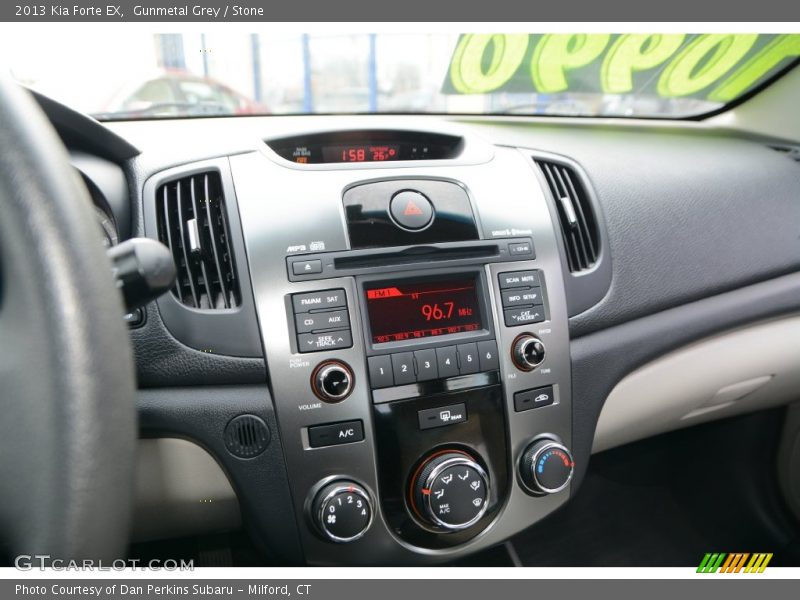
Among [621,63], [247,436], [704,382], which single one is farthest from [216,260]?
[621,63]

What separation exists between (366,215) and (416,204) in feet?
0.31

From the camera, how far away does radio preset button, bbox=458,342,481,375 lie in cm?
110

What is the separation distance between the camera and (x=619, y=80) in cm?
176

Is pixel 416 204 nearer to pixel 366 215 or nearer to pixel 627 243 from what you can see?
pixel 366 215

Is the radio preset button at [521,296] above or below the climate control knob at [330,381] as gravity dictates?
above

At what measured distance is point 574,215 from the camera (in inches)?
50.3

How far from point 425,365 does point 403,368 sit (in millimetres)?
38

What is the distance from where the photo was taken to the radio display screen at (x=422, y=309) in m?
1.08

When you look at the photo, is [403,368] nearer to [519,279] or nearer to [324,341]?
[324,341]

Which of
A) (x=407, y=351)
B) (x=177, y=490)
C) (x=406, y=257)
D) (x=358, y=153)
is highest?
(x=358, y=153)

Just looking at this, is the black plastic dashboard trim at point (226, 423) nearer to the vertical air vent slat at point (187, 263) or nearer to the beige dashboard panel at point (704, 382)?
the vertical air vent slat at point (187, 263)

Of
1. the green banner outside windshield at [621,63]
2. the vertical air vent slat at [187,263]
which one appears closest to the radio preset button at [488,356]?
the vertical air vent slat at [187,263]

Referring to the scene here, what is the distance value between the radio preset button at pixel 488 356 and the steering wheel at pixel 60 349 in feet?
2.06

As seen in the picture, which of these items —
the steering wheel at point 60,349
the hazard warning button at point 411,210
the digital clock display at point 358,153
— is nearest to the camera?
the steering wheel at point 60,349
